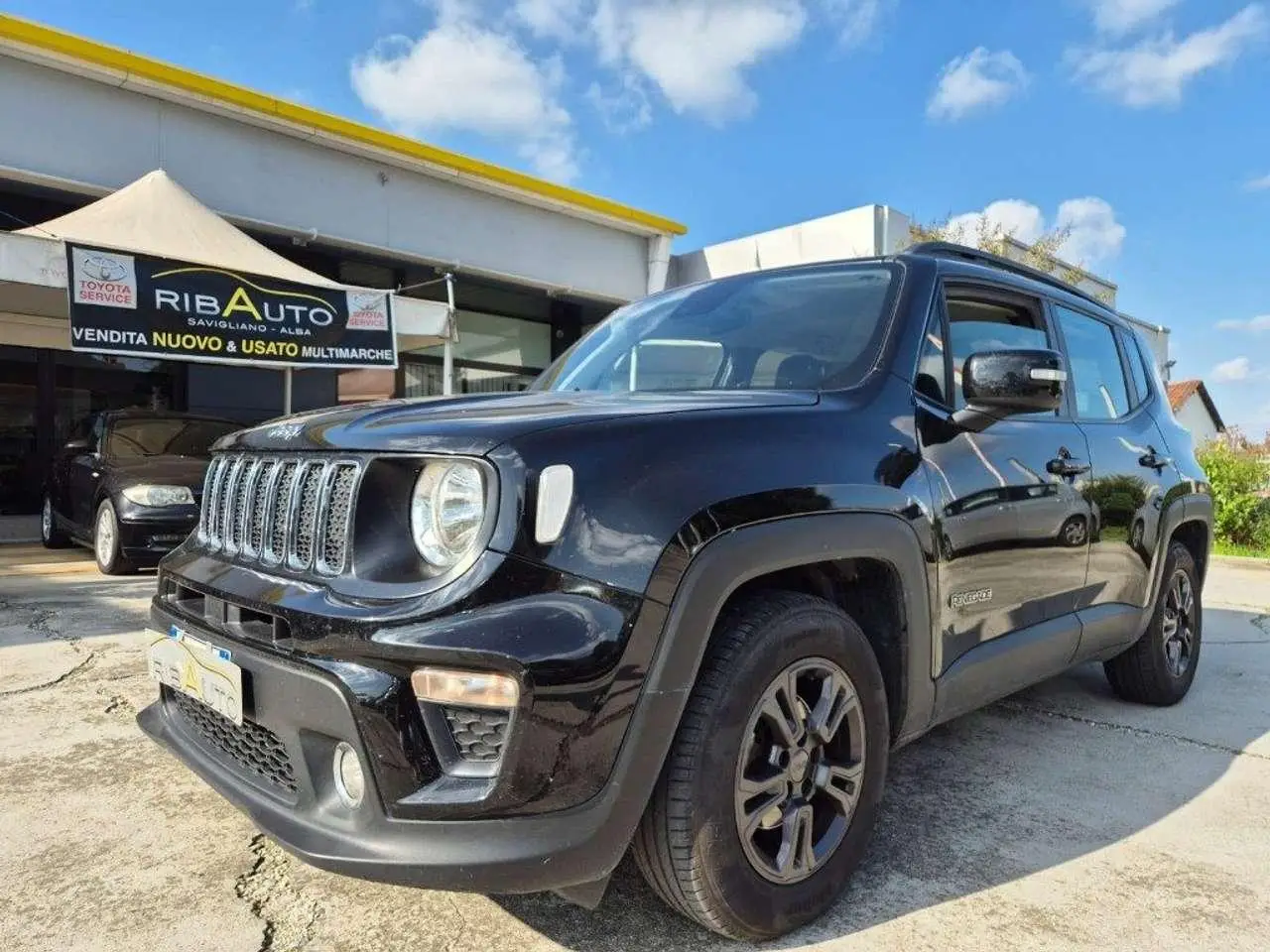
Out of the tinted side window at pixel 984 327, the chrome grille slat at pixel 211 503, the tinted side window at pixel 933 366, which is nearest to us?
the chrome grille slat at pixel 211 503

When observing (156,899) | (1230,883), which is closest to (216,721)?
(156,899)

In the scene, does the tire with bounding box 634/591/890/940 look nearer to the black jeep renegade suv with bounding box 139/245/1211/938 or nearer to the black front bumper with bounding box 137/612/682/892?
the black jeep renegade suv with bounding box 139/245/1211/938

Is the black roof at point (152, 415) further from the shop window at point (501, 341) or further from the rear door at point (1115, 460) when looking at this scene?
the rear door at point (1115, 460)

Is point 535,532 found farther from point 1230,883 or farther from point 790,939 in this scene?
point 1230,883

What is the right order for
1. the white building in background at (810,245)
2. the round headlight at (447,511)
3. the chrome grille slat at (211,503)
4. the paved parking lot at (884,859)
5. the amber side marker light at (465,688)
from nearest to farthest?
the amber side marker light at (465,688) < the round headlight at (447,511) < the paved parking lot at (884,859) < the chrome grille slat at (211,503) < the white building in background at (810,245)

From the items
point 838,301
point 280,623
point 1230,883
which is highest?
point 838,301

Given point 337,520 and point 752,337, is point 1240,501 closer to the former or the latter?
point 752,337

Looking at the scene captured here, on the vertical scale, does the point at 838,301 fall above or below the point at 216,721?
above

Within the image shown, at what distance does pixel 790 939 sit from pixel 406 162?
12265mm

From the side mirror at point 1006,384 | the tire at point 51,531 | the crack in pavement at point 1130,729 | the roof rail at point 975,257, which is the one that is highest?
the roof rail at point 975,257

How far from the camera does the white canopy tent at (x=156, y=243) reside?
7.35 meters

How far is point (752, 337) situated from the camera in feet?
9.50

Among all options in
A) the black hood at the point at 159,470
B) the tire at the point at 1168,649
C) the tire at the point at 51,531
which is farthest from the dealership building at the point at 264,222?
the tire at the point at 1168,649

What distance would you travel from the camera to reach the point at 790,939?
2.09 meters
